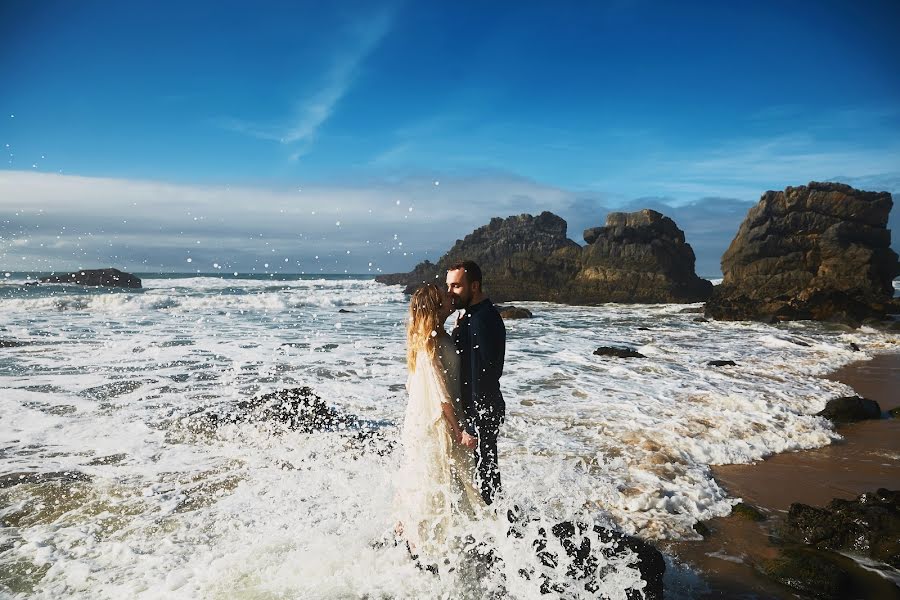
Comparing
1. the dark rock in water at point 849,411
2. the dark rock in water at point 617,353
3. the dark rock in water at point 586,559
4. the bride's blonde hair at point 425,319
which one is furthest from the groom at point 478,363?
the dark rock in water at point 617,353

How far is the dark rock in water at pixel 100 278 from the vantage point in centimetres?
5728

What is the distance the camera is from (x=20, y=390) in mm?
10344

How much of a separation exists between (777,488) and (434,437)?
4.39 meters

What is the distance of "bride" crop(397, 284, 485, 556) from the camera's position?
394 centimetres

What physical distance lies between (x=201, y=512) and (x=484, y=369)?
3.44 metres

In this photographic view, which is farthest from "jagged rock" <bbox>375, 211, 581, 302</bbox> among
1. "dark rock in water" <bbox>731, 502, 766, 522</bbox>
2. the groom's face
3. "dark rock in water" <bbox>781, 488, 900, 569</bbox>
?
the groom's face

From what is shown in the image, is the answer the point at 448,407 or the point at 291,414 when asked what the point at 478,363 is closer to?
the point at 448,407

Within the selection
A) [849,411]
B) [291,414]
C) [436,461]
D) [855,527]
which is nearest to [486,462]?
[436,461]

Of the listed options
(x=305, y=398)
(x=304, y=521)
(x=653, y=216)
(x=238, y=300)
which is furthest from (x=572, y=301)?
(x=304, y=521)

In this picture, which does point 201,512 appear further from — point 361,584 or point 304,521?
point 361,584

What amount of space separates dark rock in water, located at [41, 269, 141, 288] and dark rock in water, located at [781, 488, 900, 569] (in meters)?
65.2

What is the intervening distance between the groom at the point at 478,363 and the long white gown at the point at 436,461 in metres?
0.09

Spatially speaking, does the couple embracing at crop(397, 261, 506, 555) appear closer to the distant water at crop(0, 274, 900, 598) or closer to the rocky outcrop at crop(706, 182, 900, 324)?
the distant water at crop(0, 274, 900, 598)

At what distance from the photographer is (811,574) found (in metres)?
3.93
